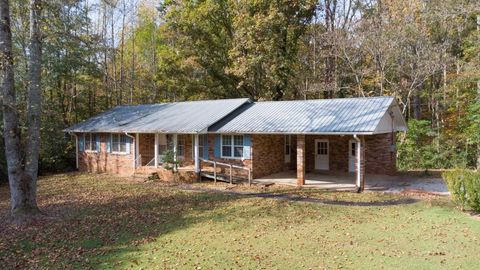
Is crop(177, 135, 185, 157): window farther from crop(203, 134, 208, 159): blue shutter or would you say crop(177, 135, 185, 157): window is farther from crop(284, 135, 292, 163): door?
crop(284, 135, 292, 163): door

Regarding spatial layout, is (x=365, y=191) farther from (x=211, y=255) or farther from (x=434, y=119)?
(x=434, y=119)

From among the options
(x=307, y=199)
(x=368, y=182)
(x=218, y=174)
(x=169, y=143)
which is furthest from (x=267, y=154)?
(x=169, y=143)

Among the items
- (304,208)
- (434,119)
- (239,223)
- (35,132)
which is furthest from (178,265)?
(434,119)

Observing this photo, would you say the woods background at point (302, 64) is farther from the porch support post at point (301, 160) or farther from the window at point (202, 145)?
the porch support post at point (301, 160)

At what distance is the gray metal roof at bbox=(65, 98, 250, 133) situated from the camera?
18.3 meters

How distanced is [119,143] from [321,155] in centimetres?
1150

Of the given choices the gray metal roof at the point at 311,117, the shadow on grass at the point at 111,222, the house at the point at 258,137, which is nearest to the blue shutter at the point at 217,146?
the house at the point at 258,137

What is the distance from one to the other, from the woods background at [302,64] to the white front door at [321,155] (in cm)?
613

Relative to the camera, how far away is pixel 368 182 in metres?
16.0

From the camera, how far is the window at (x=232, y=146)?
58.0 ft

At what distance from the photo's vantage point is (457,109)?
2486 cm

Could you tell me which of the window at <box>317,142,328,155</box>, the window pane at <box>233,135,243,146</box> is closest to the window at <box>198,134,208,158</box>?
the window pane at <box>233,135,243,146</box>

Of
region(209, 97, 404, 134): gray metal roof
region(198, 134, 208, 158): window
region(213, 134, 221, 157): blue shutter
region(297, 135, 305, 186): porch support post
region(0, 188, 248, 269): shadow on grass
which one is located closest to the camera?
region(0, 188, 248, 269): shadow on grass

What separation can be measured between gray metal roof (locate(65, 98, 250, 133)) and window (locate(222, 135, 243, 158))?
112 centimetres
